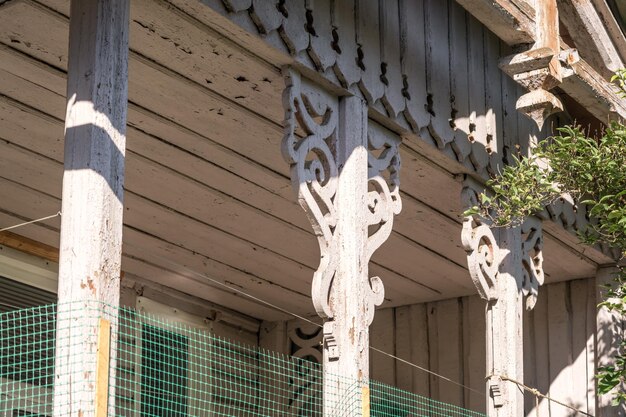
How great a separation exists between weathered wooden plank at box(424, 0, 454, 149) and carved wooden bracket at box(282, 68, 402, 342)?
2.52 ft

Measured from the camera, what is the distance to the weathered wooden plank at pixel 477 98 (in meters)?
8.81

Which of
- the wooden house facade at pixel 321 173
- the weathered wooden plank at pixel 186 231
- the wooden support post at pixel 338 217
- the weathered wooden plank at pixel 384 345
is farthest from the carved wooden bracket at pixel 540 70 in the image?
the weathered wooden plank at pixel 384 345

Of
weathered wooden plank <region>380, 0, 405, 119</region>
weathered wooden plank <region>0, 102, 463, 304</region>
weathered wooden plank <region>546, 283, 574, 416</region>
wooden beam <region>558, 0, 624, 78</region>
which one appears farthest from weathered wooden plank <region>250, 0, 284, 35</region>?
weathered wooden plank <region>546, 283, 574, 416</region>

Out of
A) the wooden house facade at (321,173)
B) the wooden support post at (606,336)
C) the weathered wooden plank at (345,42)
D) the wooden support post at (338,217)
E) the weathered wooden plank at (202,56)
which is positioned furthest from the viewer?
the wooden support post at (606,336)

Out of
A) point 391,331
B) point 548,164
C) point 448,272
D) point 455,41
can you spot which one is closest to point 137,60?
point 455,41

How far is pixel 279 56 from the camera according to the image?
6844mm

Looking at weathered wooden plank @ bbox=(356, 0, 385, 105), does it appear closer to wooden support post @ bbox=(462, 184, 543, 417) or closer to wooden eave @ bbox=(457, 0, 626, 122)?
wooden eave @ bbox=(457, 0, 626, 122)

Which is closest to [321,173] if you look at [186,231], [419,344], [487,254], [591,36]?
[487,254]

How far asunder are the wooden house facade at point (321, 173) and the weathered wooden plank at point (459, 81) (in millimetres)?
18

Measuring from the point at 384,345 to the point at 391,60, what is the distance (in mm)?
4237

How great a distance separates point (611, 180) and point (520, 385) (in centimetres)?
145

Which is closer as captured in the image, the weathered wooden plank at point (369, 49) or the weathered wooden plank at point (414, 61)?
the weathered wooden plank at point (369, 49)

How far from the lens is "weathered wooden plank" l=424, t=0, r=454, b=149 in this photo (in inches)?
328

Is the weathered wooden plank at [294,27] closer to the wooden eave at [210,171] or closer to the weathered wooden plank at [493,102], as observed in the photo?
the wooden eave at [210,171]
